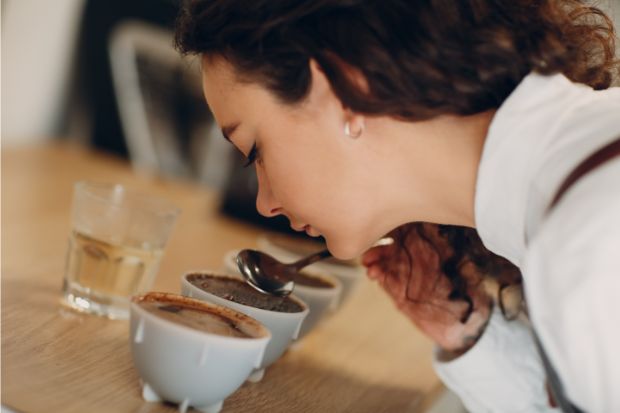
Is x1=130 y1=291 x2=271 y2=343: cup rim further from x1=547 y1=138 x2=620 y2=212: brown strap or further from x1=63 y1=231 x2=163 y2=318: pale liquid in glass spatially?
x1=547 y1=138 x2=620 y2=212: brown strap

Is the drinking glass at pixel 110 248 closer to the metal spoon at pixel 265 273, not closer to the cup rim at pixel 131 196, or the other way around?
the cup rim at pixel 131 196

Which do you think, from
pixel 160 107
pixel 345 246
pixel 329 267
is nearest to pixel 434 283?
pixel 329 267

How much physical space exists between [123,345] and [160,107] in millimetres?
1563

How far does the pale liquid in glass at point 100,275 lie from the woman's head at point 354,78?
0.65 feet

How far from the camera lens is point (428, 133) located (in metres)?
0.84

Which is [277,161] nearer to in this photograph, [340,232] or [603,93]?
[340,232]

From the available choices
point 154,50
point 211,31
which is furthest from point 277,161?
point 154,50

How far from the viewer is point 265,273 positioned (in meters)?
0.96

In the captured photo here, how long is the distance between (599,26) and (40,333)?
71 cm

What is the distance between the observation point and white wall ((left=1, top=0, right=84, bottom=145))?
86.4 inches

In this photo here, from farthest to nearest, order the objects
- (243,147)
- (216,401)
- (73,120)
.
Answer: (73,120), (243,147), (216,401)

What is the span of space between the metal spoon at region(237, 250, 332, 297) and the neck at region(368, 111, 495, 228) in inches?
6.7

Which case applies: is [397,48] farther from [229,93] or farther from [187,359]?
[187,359]

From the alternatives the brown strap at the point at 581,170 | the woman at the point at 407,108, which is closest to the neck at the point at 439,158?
the woman at the point at 407,108
